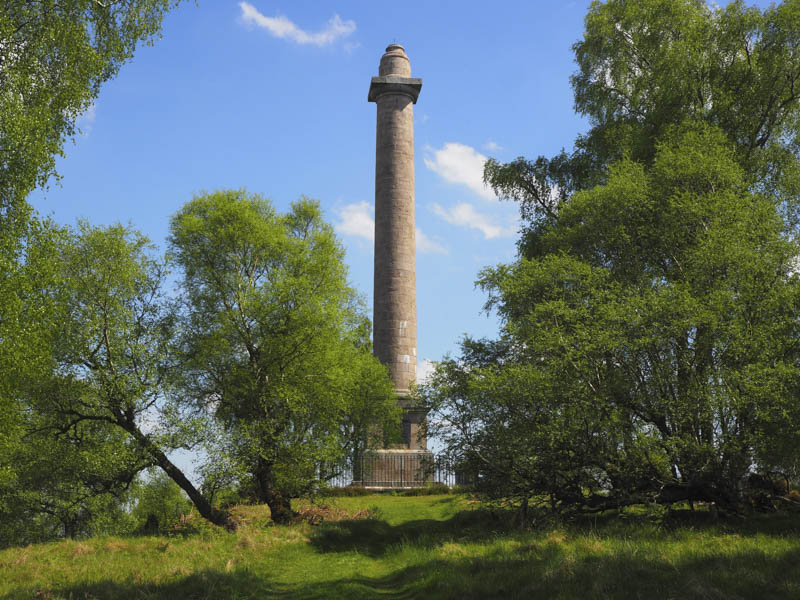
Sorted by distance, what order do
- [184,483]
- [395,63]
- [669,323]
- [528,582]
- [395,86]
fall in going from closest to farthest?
[528,582] → [669,323] → [184,483] → [395,86] → [395,63]

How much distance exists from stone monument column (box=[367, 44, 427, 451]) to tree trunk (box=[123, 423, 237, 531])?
651 inches

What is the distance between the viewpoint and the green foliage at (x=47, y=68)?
13.4 meters

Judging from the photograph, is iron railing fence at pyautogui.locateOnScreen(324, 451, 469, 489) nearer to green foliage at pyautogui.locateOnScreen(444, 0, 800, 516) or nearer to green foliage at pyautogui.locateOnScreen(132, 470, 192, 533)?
green foliage at pyautogui.locateOnScreen(132, 470, 192, 533)

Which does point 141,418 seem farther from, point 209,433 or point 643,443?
point 643,443

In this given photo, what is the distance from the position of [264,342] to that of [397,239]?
58.2 ft

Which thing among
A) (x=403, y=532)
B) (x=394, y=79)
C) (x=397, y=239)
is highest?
(x=394, y=79)

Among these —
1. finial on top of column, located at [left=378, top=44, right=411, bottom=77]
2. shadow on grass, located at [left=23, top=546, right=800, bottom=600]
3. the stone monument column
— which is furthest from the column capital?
shadow on grass, located at [left=23, top=546, right=800, bottom=600]

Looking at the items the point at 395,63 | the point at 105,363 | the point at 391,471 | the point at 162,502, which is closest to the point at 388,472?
the point at 391,471

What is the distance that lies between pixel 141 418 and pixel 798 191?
22198 millimetres

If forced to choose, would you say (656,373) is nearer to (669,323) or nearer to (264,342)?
(669,323)

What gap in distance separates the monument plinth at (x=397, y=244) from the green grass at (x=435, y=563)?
16.9 m

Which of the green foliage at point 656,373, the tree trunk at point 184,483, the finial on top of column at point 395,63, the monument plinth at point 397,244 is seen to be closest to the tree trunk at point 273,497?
the tree trunk at point 184,483

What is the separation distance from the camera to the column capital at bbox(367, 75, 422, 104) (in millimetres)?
38344

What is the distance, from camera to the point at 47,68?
14.8 meters
